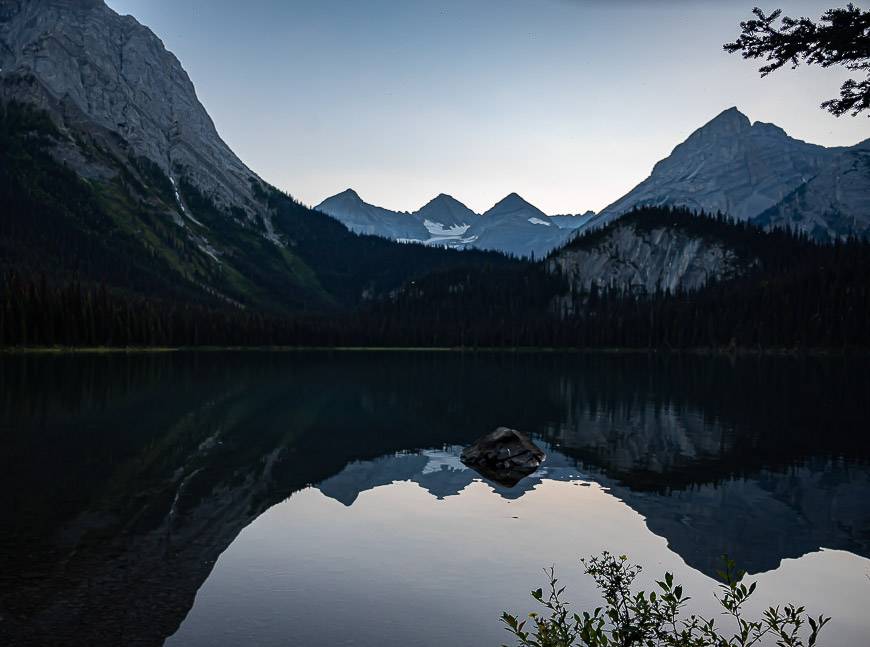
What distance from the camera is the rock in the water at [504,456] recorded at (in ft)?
127

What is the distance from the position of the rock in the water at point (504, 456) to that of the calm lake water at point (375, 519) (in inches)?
48.3

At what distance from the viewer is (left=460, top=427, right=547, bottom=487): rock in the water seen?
38.8 meters

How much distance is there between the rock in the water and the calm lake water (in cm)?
123

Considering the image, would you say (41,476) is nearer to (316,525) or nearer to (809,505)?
(316,525)

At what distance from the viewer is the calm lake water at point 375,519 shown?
17250 millimetres

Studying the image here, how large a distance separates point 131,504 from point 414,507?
12187 millimetres

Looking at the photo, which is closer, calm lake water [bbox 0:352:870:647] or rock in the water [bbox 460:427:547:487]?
calm lake water [bbox 0:352:870:647]

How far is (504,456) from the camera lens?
4012cm

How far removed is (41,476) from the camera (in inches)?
1257

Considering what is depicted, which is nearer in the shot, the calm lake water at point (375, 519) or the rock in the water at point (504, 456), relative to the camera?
the calm lake water at point (375, 519)

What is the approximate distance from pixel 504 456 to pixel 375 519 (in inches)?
548

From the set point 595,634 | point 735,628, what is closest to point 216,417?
point 735,628

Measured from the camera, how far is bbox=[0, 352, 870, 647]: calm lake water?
56.6 feet

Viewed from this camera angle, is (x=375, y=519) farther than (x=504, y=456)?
No
